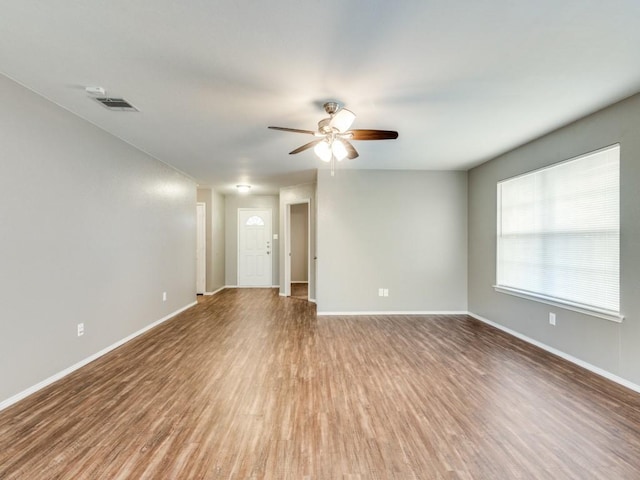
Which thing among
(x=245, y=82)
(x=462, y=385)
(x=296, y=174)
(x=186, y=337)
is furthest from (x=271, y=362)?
(x=296, y=174)

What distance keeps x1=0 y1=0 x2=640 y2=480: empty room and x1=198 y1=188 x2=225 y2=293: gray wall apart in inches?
78.7

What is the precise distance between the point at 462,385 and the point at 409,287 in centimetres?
247

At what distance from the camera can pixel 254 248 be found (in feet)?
24.6

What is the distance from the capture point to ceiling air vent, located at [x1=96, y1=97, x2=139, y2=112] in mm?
2432

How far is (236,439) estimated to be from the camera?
1.78 metres

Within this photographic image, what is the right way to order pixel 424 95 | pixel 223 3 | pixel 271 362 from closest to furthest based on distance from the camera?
pixel 223 3, pixel 424 95, pixel 271 362

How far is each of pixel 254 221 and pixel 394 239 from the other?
3950 millimetres

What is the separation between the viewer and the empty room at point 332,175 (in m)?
1.61

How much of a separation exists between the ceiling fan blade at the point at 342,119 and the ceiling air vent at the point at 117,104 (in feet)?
5.76

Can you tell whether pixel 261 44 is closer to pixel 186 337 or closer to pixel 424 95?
pixel 424 95

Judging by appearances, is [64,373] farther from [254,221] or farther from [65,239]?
[254,221]

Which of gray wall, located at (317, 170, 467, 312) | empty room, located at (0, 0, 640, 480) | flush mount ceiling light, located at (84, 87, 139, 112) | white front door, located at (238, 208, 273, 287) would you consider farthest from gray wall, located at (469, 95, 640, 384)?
white front door, located at (238, 208, 273, 287)

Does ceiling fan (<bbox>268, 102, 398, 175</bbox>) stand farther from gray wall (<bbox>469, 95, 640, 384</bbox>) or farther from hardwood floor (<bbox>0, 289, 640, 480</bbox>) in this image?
hardwood floor (<bbox>0, 289, 640, 480</bbox>)

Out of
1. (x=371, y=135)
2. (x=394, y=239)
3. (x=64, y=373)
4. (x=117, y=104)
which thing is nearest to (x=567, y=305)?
(x=394, y=239)
